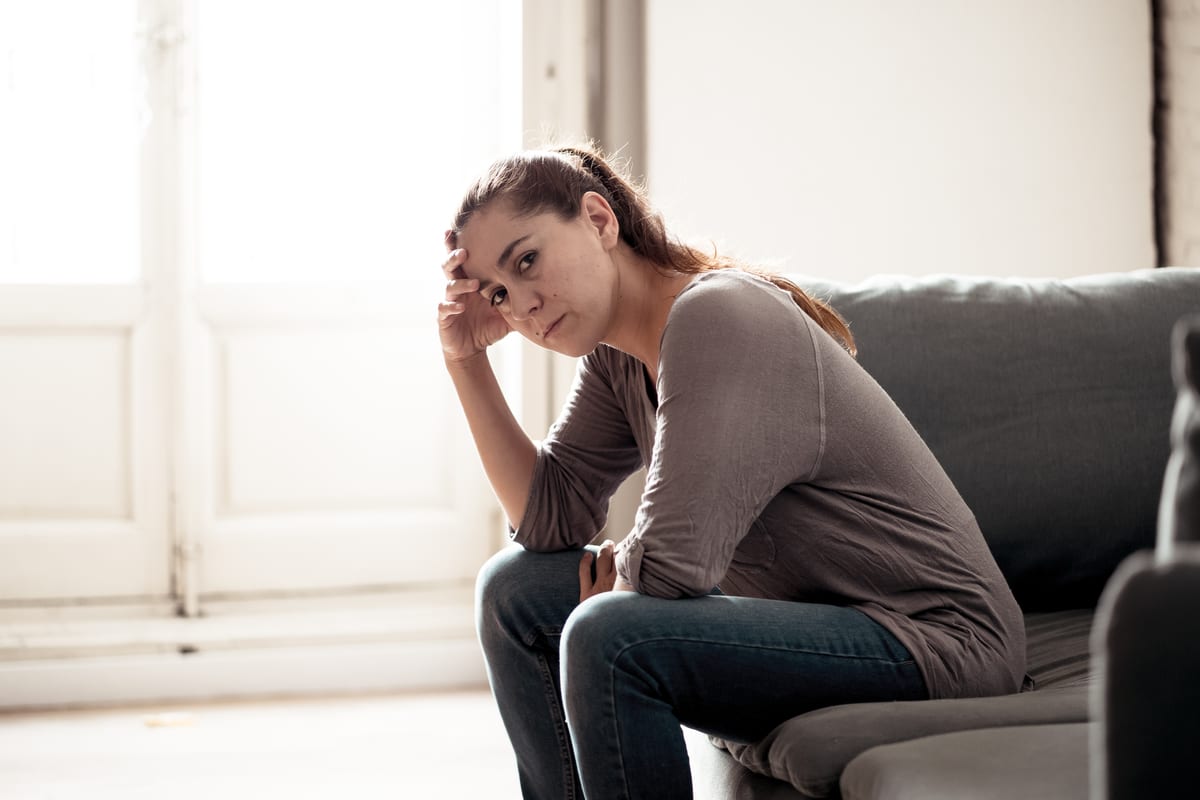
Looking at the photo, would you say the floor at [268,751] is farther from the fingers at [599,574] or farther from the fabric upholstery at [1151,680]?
the fabric upholstery at [1151,680]

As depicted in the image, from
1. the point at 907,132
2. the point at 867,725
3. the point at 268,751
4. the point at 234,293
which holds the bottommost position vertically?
the point at 268,751

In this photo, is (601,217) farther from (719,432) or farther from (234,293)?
(234,293)


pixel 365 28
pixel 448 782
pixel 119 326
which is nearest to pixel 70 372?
pixel 119 326

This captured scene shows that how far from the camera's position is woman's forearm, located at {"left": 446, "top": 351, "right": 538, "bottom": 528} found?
1806mm

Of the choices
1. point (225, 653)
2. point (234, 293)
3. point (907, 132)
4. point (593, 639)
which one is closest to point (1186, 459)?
point (593, 639)

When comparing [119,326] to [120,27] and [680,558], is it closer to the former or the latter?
[120,27]

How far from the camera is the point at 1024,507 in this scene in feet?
5.90

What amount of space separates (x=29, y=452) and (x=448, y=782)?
A: 1.50m

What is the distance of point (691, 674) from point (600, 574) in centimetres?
33

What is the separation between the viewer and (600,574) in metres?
1.59

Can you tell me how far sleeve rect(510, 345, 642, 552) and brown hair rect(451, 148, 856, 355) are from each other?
0.19 meters

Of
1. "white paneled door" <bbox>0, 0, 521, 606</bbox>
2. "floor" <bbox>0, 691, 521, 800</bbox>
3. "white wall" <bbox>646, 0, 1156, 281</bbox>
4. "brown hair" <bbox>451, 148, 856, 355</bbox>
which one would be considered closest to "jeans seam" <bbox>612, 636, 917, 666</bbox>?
"brown hair" <bbox>451, 148, 856, 355</bbox>

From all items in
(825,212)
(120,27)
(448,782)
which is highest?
(120,27)

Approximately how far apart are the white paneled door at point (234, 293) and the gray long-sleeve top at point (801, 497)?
1819mm
